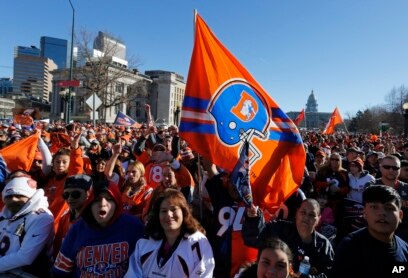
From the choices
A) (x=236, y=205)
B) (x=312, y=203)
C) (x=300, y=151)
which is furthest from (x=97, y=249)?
(x=300, y=151)

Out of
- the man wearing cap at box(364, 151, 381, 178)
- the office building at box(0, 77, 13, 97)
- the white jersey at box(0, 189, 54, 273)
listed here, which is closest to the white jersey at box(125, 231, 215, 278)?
the white jersey at box(0, 189, 54, 273)

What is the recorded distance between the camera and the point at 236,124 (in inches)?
164

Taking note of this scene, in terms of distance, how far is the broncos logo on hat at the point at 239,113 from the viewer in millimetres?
4113

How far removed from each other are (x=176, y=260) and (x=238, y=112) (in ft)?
6.19

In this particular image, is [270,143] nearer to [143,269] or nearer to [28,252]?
[143,269]

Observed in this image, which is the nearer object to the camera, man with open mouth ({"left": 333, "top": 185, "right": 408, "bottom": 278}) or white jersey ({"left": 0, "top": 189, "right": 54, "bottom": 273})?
man with open mouth ({"left": 333, "top": 185, "right": 408, "bottom": 278})

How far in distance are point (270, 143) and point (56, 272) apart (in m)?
2.50

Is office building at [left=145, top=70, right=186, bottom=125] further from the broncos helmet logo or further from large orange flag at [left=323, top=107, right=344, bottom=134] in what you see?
the broncos helmet logo

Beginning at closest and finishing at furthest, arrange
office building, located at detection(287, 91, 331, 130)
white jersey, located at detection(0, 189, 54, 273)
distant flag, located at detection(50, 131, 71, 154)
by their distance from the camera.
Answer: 1. white jersey, located at detection(0, 189, 54, 273)
2. distant flag, located at detection(50, 131, 71, 154)
3. office building, located at detection(287, 91, 331, 130)

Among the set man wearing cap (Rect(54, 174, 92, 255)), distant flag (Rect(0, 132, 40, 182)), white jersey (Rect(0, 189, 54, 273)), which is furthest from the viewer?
distant flag (Rect(0, 132, 40, 182))

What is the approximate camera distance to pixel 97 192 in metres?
3.24

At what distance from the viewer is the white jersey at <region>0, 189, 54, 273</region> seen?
3203 mm

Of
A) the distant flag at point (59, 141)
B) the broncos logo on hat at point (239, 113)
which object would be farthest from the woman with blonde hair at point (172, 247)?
the distant flag at point (59, 141)

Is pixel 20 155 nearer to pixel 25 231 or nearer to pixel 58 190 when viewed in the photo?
pixel 58 190
